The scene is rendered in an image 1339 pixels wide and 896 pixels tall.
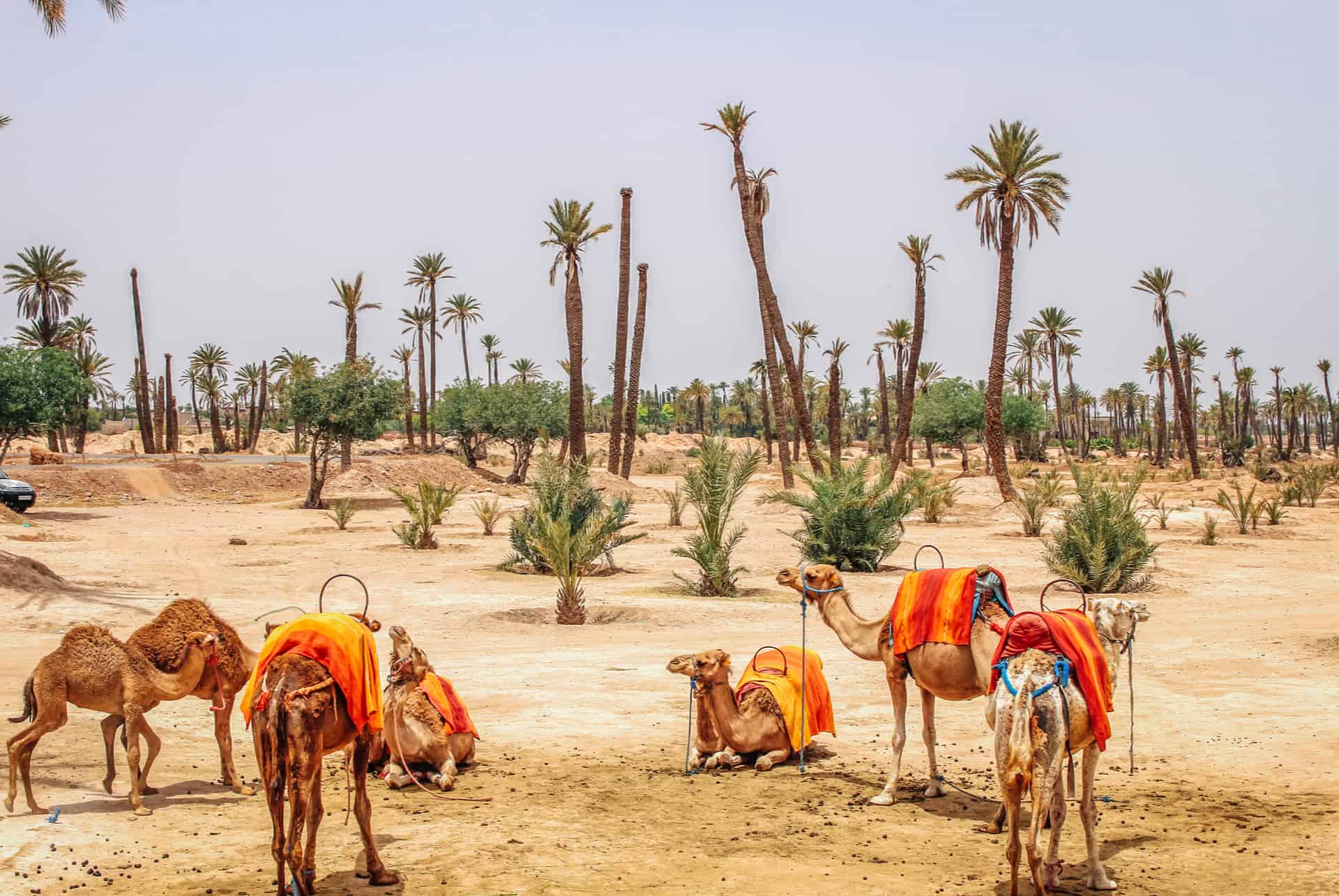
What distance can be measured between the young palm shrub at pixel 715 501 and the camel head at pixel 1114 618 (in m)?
13.7

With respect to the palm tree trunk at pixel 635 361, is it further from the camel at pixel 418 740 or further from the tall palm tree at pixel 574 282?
the camel at pixel 418 740

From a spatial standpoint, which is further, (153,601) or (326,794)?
(153,601)

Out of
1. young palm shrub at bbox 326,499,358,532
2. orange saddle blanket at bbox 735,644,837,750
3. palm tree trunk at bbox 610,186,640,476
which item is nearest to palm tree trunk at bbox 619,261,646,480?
palm tree trunk at bbox 610,186,640,476

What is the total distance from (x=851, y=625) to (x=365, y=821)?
12.8 ft

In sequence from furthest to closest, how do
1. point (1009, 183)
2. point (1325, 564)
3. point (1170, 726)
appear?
point (1009, 183) → point (1325, 564) → point (1170, 726)

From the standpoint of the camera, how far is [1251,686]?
12633 mm

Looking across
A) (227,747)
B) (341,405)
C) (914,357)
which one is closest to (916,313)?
(914,357)

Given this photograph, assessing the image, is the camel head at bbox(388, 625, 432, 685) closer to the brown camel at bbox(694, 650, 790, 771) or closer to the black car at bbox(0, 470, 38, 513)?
the brown camel at bbox(694, 650, 790, 771)

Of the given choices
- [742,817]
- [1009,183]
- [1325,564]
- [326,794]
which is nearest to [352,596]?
[326,794]

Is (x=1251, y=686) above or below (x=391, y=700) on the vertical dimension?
below

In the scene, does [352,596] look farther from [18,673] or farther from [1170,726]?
[1170,726]

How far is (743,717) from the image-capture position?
9492mm

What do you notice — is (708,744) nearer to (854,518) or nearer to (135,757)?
(135,757)

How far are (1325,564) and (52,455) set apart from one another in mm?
50949
